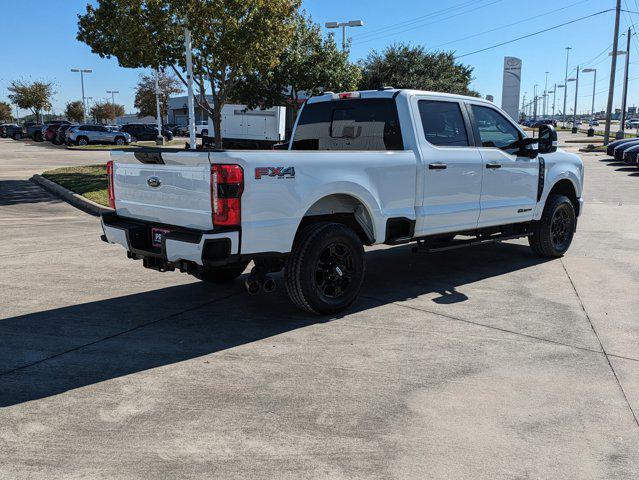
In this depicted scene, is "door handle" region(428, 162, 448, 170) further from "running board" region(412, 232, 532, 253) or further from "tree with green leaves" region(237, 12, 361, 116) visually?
"tree with green leaves" region(237, 12, 361, 116)

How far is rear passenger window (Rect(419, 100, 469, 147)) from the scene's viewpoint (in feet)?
20.1

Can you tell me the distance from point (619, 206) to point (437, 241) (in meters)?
8.53

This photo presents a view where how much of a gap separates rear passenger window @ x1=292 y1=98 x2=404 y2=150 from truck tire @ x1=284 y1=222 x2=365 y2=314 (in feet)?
4.17

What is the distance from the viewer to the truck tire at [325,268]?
16.7ft

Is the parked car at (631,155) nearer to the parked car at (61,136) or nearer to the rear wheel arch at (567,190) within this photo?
the rear wheel arch at (567,190)

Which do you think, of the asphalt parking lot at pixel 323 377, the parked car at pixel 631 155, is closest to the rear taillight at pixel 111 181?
the asphalt parking lot at pixel 323 377

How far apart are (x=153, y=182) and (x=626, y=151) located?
913 inches

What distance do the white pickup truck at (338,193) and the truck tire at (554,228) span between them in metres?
0.04

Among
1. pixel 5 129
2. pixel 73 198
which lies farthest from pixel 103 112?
pixel 73 198

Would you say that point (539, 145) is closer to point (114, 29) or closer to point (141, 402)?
point (141, 402)

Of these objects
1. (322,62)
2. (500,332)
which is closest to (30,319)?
(500,332)

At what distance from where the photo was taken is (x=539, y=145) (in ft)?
23.6

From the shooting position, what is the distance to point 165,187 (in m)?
4.89

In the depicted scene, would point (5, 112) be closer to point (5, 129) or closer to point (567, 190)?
point (5, 129)
